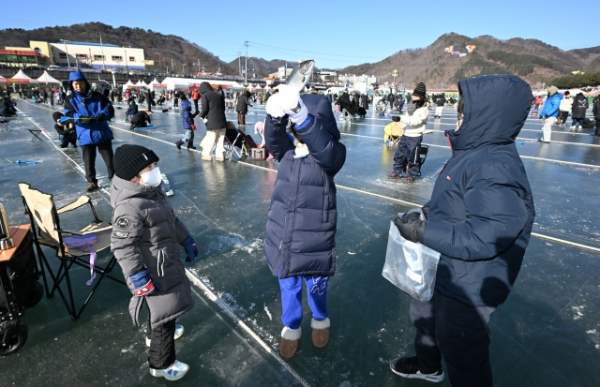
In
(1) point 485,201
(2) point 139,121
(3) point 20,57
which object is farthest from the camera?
(3) point 20,57

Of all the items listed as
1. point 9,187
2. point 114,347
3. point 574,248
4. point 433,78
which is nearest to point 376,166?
point 574,248

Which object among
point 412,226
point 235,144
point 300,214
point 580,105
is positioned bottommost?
point 235,144

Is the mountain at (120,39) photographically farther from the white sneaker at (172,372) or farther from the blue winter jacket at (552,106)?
the white sneaker at (172,372)

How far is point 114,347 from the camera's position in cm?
236

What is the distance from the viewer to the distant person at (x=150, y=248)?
1.92 meters

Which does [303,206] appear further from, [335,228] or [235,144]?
[235,144]

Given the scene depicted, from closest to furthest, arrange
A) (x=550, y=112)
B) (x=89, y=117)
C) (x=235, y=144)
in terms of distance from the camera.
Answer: (x=89, y=117)
(x=235, y=144)
(x=550, y=112)

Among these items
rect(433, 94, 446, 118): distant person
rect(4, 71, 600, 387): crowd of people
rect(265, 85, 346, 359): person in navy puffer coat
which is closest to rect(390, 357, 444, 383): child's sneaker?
rect(4, 71, 600, 387): crowd of people

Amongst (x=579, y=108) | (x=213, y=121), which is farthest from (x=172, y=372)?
(x=579, y=108)

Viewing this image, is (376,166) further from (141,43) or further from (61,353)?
(141,43)

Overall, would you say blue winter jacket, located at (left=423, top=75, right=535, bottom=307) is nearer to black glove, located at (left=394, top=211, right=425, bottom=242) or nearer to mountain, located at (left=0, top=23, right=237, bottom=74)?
black glove, located at (left=394, top=211, right=425, bottom=242)

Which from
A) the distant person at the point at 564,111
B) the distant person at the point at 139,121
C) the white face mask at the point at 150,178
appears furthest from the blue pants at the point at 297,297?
the distant person at the point at 564,111

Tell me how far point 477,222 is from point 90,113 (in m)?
6.04

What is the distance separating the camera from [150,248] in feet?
6.69
